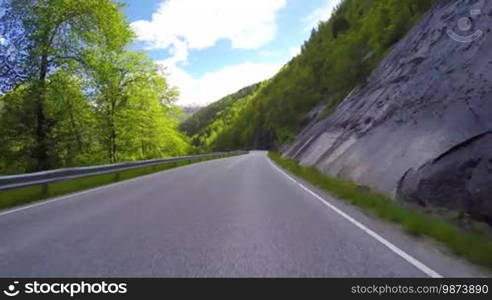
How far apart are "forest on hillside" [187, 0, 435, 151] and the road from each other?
809 inches

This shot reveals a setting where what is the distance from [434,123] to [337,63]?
23699 mm

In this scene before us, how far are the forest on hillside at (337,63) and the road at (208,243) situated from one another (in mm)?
20547

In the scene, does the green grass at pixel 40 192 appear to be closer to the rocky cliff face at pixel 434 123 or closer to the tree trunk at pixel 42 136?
the tree trunk at pixel 42 136

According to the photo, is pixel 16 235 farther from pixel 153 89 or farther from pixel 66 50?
pixel 153 89

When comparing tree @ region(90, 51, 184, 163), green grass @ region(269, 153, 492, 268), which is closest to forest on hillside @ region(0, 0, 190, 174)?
tree @ region(90, 51, 184, 163)

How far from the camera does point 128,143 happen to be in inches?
1218

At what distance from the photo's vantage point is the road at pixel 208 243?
444 cm

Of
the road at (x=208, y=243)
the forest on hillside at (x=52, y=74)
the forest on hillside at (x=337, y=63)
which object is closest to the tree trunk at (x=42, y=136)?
the forest on hillside at (x=52, y=74)

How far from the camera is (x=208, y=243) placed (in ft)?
18.5

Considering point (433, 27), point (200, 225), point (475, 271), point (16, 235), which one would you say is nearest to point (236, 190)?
point (200, 225)

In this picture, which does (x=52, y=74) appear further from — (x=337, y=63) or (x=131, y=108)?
(x=337, y=63)

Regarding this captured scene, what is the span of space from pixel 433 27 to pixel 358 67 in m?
11.6

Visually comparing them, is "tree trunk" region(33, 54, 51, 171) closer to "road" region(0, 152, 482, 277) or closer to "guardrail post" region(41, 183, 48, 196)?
"guardrail post" region(41, 183, 48, 196)

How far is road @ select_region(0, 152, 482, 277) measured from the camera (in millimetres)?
4438
